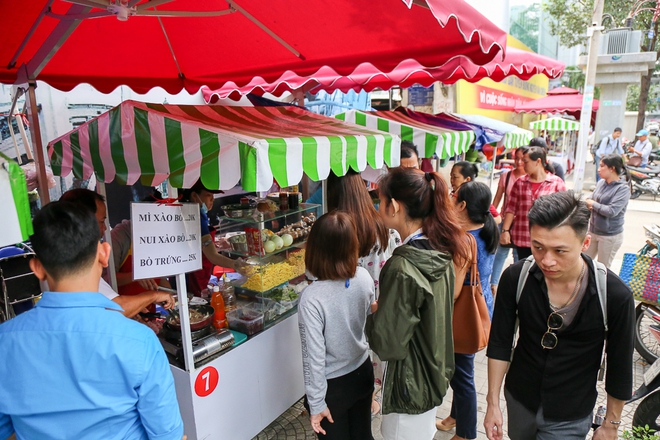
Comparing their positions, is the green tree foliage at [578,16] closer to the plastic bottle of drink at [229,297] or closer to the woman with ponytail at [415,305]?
the woman with ponytail at [415,305]


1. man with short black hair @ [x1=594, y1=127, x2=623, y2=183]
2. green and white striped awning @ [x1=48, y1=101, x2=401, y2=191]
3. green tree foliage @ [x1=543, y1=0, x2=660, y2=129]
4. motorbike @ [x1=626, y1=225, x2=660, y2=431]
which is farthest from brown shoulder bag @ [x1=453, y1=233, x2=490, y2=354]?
green tree foliage @ [x1=543, y1=0, x2=660, y2=129]

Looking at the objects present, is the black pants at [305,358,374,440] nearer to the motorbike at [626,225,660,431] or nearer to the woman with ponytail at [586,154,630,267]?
the motorbike at [626,225,660,431]

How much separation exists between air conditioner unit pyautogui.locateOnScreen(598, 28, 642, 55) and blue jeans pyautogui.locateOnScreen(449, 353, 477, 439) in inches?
690

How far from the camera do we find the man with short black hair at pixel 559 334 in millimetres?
1750

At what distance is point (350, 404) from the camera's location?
7.89 feet

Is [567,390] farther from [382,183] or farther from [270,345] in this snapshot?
[270,345]

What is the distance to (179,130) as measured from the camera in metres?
2.33

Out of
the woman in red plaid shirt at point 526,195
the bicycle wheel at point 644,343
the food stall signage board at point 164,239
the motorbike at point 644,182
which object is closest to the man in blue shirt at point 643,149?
the motorbike at point 644,182

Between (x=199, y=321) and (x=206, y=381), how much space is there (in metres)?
0.39

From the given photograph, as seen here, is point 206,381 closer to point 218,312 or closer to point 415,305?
point 218,312

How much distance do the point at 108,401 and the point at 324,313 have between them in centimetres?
113

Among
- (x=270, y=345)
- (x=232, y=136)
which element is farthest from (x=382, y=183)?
(x=270, y=345)

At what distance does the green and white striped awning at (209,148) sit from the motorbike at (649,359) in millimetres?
2082

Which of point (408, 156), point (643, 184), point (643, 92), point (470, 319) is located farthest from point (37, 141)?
point (643, 92)
